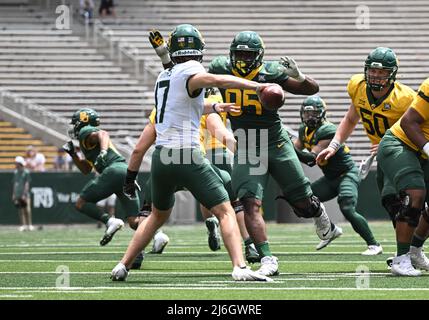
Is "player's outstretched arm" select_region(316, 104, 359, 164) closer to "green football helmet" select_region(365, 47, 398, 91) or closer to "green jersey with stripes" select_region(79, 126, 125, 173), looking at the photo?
"green football helmet" select_region(365, 47, 398, 91)

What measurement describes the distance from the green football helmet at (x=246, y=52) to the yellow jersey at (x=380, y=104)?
929 mm

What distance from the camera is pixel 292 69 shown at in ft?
28.9

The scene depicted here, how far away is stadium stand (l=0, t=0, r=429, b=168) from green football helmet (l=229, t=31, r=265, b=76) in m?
16.1

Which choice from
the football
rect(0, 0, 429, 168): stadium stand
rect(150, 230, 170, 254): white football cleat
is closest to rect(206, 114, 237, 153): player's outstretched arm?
rect(150, 230, 170, 254): white football cleat

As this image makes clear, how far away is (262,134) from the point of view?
9.30 m

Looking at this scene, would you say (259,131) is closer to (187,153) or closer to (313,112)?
(187,153)

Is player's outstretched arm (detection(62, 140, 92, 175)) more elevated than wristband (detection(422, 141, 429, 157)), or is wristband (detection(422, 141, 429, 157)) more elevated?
wristband (detection(422, 141, 429, 157))

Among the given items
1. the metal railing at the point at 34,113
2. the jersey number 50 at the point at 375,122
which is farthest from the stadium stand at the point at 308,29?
the jersey number 50 at the point at 375,122

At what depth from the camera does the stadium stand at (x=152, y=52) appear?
26484 millimetres

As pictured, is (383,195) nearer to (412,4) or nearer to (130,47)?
(130,47)

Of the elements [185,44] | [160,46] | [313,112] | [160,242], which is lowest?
[160,242]

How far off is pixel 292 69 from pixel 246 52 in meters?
0.41

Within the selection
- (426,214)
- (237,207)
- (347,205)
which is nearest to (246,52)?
(426,214)

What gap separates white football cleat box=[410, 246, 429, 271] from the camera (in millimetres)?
9000
